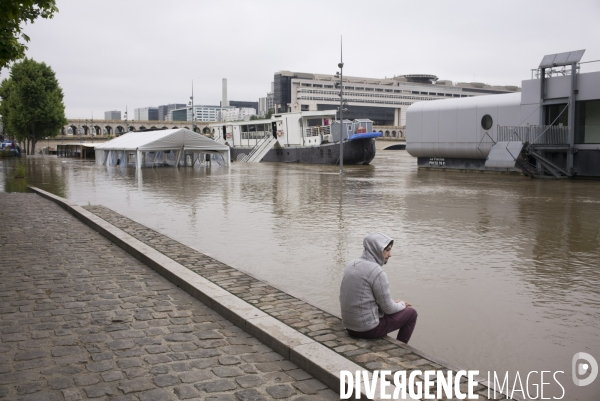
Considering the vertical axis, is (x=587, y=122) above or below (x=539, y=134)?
above

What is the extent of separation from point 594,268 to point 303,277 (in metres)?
4.65

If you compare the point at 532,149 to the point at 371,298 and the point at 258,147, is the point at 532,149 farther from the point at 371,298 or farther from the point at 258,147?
the point at 258,147

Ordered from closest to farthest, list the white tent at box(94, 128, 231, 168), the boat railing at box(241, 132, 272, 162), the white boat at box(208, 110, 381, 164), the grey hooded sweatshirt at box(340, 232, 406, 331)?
the grey hooded sweatshirt at box(340, 232, 406, 331) < the white tent at box(94, 128, 231, 168) < the white boat at box(208, 110, 381, 164) < the boat railing at box(241, 132, 272, 162)

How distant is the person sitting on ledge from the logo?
5.08 feet

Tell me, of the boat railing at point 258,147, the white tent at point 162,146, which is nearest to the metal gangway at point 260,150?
the boat railing at point 258,147

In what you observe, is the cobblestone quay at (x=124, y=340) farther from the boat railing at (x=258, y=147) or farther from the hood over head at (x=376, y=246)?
the boat railing at (x=258, y=147)

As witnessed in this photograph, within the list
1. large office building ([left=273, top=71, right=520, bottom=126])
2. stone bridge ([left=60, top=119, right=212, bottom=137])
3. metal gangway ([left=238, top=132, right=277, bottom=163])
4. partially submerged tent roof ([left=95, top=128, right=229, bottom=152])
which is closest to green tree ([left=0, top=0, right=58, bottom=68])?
partially submerged tent roof ([left=95, top=128, right=229, bottom=152])

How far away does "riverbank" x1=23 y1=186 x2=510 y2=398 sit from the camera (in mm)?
4664

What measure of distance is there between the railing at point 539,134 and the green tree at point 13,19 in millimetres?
24317

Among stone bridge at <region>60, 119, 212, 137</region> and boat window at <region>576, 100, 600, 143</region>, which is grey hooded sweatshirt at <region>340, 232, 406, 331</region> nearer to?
boat window at <region>576, 100, 600, 143</region>

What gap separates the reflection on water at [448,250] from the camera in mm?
5934

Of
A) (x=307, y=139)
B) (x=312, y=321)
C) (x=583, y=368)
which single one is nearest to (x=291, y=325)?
(x=312, y=321)

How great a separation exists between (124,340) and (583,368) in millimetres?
4272

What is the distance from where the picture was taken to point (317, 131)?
170ft
